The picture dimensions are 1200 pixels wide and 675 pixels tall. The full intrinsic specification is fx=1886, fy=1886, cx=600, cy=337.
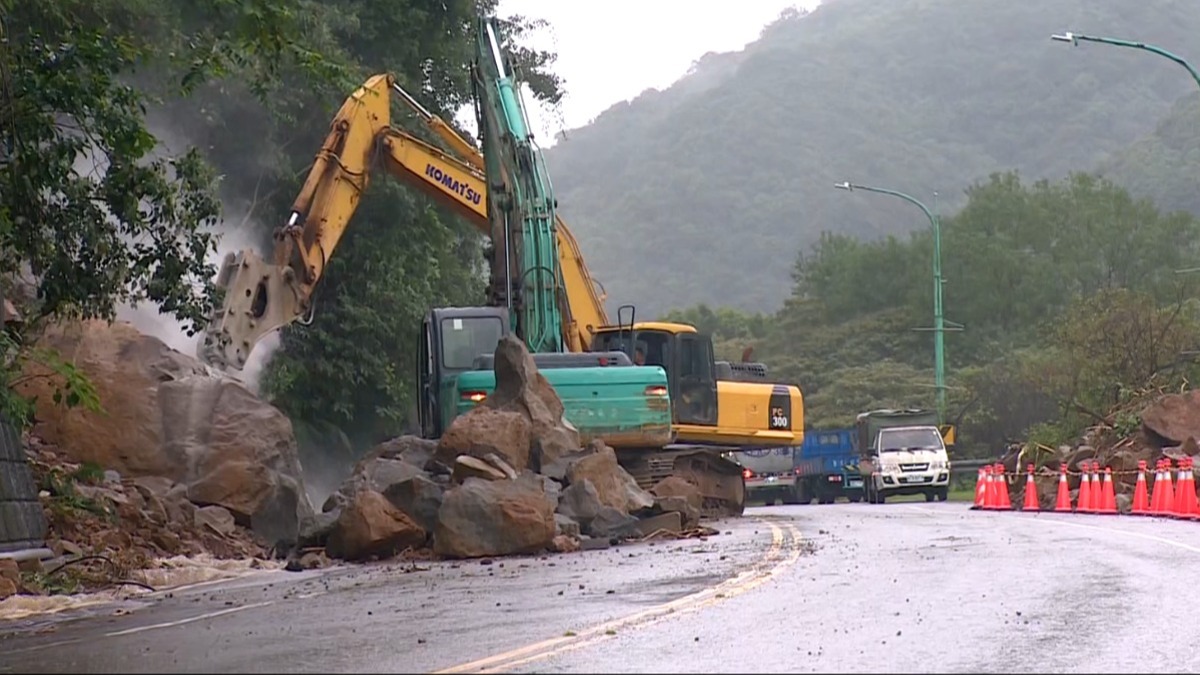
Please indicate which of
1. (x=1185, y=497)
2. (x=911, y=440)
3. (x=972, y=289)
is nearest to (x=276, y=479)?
(x=1185, y=497)

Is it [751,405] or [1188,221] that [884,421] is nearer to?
[751,405]

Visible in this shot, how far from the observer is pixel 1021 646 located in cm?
1096

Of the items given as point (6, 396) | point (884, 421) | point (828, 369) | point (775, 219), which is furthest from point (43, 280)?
point (775, 219)

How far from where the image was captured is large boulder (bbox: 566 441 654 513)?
23.2 meters

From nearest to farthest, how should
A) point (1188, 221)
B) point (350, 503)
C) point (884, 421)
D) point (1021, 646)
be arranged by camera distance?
point (1021, 646) < point (350, 503) < point (884, 421) < point (1188, 221)

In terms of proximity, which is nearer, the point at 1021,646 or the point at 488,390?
the point at 1021,646

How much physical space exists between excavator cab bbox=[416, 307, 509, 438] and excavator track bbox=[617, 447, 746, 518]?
2.80m

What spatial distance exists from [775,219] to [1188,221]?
88549 mm

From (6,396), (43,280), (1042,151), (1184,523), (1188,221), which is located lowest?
(1184,523)

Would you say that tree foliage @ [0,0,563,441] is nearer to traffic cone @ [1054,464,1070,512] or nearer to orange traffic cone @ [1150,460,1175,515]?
traffic cone @ [1054,464,1070,512]

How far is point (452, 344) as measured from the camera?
90.0 ft

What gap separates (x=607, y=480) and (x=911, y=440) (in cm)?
2766

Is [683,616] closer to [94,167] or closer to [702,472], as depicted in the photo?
[94,167]

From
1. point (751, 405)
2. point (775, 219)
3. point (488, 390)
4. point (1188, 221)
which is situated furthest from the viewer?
point (775, 219)
